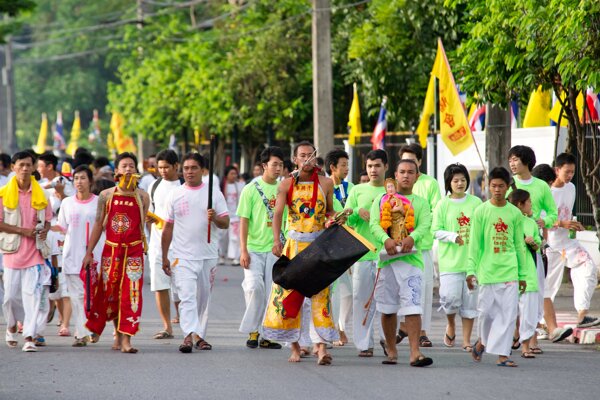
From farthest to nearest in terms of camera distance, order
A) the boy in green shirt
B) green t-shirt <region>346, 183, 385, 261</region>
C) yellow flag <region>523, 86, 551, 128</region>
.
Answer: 1. yellow flag <region>523, 86, 551, 128</region>
2. green t-shirt <region>346, 183, 385, 261</region>
3. the boy in green shirt

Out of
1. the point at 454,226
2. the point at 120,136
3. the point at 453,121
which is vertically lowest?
the point at 454,226

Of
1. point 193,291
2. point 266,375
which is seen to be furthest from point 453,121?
point 266,375

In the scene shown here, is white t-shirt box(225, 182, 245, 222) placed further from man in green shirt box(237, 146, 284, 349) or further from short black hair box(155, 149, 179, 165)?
man in green shirt box(237, 146, 284, 349)

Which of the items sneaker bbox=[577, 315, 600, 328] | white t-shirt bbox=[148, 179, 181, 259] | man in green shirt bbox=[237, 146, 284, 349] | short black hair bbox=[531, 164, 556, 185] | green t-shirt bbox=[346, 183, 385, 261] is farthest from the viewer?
white t-shirt bbox=[148, 179, 181, 259]

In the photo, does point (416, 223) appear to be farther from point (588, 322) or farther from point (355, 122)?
point (355, 122)

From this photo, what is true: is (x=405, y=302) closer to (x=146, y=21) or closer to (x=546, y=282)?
(x=546, y=282)

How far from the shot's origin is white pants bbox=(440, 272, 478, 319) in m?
12.2

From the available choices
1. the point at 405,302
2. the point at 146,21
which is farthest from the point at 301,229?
the point at 146,21

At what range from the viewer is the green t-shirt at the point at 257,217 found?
12.3m

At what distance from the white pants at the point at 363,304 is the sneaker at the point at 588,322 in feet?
8.55

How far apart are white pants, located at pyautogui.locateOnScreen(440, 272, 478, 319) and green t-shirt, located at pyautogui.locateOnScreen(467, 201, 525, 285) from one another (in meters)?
1.20

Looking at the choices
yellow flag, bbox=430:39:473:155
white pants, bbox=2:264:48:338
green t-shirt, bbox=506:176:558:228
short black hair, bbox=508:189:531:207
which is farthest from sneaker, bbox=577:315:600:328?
white pants, bbox=2:264:48:338

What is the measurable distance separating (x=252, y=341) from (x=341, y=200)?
1.69m

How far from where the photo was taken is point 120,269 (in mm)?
11812
